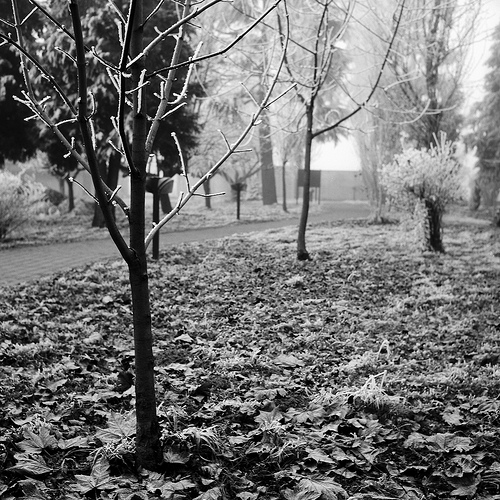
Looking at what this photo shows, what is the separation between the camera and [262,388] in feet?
10.2

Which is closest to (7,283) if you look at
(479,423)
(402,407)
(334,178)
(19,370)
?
(19,370)

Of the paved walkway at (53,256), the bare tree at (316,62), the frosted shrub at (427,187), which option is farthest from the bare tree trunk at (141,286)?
the frosted shrub at (427,187)

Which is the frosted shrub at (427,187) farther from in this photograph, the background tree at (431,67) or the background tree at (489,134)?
the background tree at (489,134)

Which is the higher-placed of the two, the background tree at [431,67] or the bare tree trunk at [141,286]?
the background tree at [431,67]

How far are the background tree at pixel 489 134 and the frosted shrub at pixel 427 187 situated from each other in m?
13.7

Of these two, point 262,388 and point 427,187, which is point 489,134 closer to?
point 427,187

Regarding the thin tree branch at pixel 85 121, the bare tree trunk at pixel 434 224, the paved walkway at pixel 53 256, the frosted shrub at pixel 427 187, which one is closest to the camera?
the thin tree branch at pixel 85 121

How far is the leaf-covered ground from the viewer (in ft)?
7.00

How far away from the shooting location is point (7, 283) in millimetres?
5742

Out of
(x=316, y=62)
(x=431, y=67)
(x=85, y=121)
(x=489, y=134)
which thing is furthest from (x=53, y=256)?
(x=489, y=134)

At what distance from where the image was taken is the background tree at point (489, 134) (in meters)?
20.7

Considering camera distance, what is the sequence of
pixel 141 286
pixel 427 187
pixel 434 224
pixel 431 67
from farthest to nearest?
pixel 431 67 < pixel 434 224 < pixel 427 187 < pixel 141 286

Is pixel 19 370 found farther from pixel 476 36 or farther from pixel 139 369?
pixel 476 36

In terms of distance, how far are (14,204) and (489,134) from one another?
18.5 m
